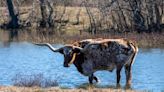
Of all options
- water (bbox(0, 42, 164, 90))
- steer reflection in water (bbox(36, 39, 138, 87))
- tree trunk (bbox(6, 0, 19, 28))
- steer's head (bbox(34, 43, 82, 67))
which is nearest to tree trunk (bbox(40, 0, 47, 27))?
tree trunk (bbox(6, 0, 19, 28))

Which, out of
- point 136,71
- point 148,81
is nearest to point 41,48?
point 136,71

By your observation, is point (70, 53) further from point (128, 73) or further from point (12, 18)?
point (12, 18)

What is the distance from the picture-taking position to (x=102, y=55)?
18844 millimetres

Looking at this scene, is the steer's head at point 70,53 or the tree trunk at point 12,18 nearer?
the steer's head at point 70,53

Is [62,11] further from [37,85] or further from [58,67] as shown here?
[37,85]

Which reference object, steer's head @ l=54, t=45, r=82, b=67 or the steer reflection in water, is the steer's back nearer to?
the steer reflection in water

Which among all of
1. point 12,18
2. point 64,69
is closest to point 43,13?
point 12,18

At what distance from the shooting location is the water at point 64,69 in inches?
808

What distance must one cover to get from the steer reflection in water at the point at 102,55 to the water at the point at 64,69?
0.64 metres

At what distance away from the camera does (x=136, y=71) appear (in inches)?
955

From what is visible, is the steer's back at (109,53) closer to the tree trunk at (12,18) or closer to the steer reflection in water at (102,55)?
the steer reflection in water at (102,55)

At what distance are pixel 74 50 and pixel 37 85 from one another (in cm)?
180

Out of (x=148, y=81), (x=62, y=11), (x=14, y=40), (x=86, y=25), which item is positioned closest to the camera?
(x=148, y=81)

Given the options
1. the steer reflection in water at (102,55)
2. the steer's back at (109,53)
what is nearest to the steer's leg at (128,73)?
the steer reflection in water at (102,55)
